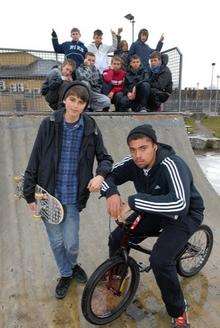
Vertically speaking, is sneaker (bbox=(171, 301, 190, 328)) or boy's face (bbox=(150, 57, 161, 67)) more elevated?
boy's face (bbox=(150, 57, 161, 67))

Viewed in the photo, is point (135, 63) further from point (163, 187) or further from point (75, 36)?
point (163, 187)

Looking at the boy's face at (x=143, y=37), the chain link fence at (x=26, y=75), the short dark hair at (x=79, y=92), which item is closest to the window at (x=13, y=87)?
the chain link fence at (x=26, y=75)

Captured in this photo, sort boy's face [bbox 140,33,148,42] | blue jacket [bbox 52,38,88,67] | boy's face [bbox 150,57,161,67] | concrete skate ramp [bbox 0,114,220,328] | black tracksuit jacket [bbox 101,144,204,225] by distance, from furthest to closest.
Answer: boy's face [bbox 140,33,148,42]
blue jacket [bbox 52,38,88,67]
boy's face [bbox 150,57,161,67]
concrete skate ramp [bbox 0,114,220,328]
black tracksuit jacket [bbox 101,144,204,225]

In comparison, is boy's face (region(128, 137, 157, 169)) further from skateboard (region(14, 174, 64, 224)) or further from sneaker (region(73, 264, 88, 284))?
sneaker (region(73, 264, 88, 284))

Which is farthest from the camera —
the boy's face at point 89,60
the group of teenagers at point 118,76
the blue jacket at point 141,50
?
the blue jacket at point 141,50

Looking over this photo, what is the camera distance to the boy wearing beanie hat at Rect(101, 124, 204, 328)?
3125mm

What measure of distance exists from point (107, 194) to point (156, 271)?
2.71 ft

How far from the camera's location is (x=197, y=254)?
439 centimetres

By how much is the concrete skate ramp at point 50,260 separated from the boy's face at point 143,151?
65.3 inches

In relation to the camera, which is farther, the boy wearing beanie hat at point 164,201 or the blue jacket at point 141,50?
the blue jacket at point 141,50

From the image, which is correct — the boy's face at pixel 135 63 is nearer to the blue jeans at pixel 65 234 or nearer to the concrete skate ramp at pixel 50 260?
the concrete skate ramp at pixel 50 260

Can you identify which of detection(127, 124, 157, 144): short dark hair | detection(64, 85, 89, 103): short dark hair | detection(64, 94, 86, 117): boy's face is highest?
detection(64, 85, 89, 103): short dark hair

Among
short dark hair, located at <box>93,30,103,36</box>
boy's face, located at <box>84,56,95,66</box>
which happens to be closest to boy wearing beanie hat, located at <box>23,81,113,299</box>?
boy's face, located at <box>84,56,95,66</box>

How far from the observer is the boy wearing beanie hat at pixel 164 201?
3125 millimetres
